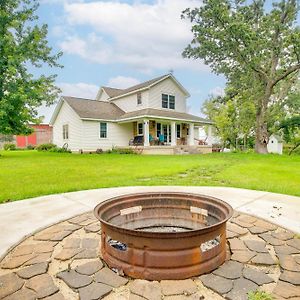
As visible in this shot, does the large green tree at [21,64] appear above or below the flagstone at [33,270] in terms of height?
above

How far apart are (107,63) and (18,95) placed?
23.2 feet

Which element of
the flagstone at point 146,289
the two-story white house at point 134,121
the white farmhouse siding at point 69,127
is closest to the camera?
the flagstone at point 146,289

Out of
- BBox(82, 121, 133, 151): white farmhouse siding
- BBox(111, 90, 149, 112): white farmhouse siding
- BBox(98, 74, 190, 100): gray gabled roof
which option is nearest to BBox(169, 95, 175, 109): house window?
BBox(98, 74, 190, 100): gray gabled roof

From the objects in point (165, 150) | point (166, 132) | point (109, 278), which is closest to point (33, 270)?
point (109, 278)

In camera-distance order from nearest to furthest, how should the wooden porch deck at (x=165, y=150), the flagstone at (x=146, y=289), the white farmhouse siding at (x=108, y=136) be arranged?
the flagstone at (x=146, y=289) < the wooden porch deck at (x=165, y=150) < the white farmhouse siding at (x=108, y=136)

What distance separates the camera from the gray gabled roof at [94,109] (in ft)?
64.2

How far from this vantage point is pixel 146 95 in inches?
820

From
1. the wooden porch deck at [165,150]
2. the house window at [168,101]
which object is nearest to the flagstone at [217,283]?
the wooden porch deck at [165,150]

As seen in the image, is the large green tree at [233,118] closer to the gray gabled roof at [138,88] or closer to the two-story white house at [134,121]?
the two-story white house at [134,121]

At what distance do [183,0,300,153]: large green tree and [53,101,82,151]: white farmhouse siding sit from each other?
32.6 ft

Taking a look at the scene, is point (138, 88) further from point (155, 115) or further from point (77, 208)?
point (77, 208)

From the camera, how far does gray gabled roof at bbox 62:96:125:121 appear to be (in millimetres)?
19578

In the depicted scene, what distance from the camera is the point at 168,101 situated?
72.6 ft

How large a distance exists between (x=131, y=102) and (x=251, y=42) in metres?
10.5
